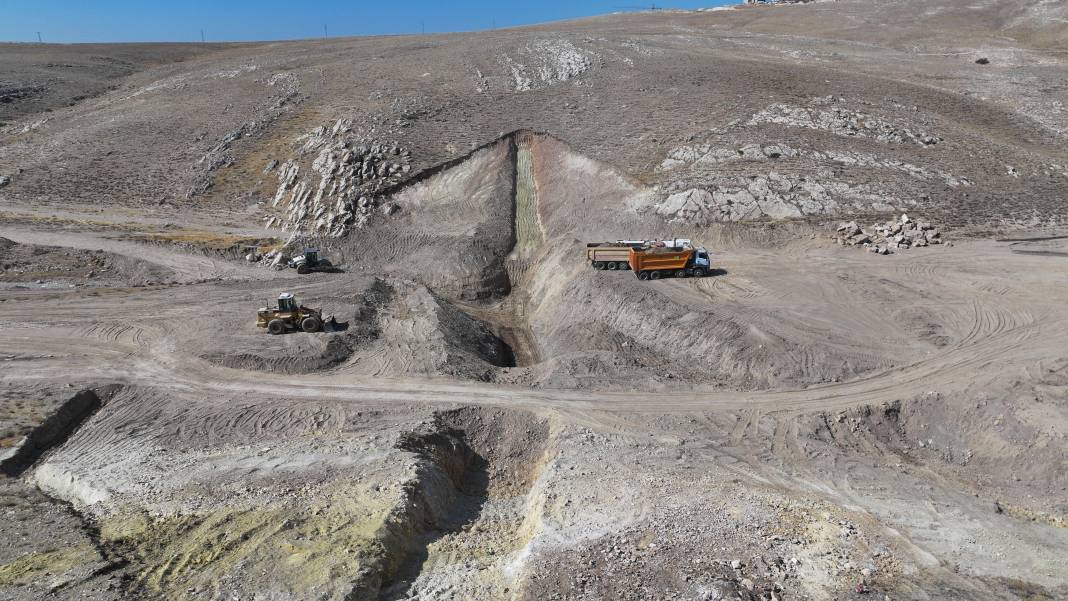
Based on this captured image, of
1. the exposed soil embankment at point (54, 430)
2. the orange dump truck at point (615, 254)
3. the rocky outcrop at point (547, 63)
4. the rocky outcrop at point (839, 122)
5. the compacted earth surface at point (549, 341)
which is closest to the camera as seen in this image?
the compacted earth surface at point (549, 341)

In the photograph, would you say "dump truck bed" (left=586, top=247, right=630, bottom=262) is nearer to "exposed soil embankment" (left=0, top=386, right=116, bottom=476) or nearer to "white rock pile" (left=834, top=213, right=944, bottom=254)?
"white rock pile" (left=834, top=213, right=944, bottom=254)

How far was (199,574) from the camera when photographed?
1277 cm

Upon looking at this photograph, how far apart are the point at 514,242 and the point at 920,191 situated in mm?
25406


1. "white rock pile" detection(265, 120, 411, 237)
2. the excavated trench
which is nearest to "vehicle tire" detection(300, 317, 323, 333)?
the excavated trench

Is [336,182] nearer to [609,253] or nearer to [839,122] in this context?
[609,253]

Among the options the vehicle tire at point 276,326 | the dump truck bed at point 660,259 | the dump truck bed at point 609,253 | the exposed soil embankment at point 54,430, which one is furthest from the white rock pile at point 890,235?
the exposed soil embankment at point 54,430

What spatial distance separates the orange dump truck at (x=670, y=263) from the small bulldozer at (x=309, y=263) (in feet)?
59.8

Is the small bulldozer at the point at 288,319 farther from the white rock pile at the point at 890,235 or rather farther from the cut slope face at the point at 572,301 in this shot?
the white rock pile at the point at 890,235

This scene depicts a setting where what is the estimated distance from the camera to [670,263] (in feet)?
96.1

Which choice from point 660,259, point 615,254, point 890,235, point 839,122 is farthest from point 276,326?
point 839,122

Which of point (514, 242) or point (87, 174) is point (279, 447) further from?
point (87, 174)

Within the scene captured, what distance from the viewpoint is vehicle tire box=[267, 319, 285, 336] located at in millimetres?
25578

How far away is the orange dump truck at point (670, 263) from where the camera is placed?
29031 millimetres

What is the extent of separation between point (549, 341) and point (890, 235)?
65.7ft
